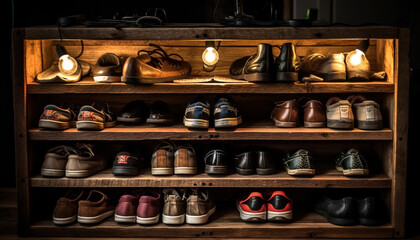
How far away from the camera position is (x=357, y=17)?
3.98m

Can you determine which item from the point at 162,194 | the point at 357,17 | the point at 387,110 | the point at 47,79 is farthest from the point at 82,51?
the point at 357,17

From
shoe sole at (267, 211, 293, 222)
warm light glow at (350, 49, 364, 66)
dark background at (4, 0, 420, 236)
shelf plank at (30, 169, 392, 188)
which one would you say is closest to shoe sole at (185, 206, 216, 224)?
shelf plank at (30, 169, 392, 188)

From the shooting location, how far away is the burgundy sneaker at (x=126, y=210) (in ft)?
8.92

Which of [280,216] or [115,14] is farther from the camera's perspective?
[115,14]

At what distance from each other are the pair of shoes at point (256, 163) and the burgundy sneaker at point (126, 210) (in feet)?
2.27

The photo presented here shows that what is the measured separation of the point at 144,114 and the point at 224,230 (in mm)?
924

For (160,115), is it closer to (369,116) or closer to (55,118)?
(55,118)

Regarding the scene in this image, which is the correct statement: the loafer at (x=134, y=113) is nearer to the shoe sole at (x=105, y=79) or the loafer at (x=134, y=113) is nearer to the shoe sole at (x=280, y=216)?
the shoe sole at (x=105, y=79)

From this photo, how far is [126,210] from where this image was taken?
8.92 feet

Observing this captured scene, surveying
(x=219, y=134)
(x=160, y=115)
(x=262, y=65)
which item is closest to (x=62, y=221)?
(x=160, y=115)

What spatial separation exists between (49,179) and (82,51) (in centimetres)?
88

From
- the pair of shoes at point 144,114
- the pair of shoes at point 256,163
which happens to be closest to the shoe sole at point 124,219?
the pair of shoes at point 144,114

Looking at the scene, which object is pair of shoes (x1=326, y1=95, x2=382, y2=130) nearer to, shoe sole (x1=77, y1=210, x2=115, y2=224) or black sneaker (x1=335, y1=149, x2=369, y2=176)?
black sneaker (x1=335, y1=149, x2=369, y2=176)

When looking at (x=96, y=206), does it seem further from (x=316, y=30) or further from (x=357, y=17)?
(x=357, y=17)
